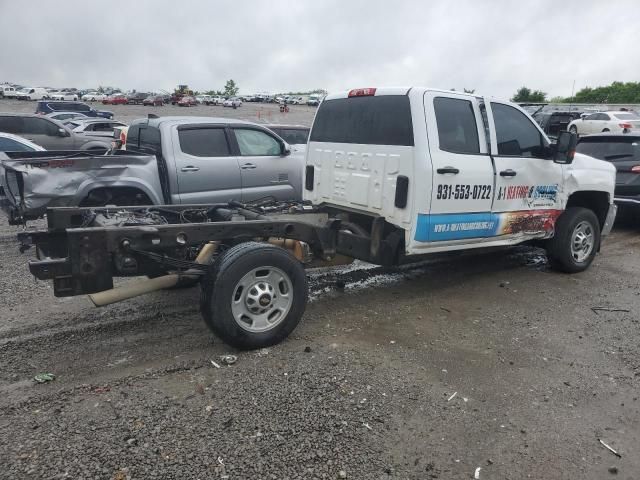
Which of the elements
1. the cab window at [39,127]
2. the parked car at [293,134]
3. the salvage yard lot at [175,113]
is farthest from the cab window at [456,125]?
the salvage yard lot at [175,113]

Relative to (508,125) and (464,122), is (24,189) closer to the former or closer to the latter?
(464,122)

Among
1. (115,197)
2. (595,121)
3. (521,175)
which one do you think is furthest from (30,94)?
(521,175)

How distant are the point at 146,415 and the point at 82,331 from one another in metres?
1.65

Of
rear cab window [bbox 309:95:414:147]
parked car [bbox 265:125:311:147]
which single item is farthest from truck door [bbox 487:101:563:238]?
parked car [bbox 265:125:311:147]

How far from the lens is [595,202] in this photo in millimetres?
6727

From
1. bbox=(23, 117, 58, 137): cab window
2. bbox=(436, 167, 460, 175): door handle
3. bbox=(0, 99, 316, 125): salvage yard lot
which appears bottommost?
bbox=(436, 167, 460, 175): door handle

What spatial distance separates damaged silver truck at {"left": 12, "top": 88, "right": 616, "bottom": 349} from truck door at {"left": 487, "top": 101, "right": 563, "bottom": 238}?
2 cm

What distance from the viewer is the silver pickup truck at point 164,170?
20.6ft

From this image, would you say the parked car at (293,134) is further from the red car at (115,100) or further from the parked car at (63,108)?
the red car at (115,100)

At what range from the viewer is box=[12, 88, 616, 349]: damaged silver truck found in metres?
3.87

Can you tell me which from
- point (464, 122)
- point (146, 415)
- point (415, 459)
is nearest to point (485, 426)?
point (415, 459)

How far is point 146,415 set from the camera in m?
3.18

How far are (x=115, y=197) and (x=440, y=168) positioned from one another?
443 centimetres

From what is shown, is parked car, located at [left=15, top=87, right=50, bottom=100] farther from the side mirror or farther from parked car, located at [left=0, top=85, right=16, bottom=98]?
the side mirror
